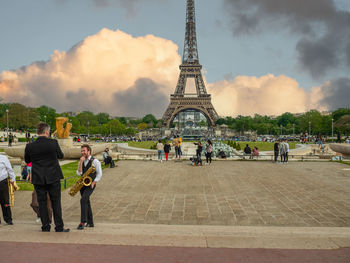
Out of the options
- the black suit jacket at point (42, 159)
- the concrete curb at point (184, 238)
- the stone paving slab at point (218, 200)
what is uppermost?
the black suit jacket at point (42, 159)

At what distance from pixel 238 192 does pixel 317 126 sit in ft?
236

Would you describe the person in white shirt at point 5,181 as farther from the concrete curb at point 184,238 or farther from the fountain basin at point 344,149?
the fountain basin at point 344,149

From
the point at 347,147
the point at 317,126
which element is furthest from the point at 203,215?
the point at 317,126

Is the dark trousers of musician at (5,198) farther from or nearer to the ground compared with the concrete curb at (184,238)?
farther from the ground

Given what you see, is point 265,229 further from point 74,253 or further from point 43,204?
point 43,204

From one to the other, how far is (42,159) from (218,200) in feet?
18.6

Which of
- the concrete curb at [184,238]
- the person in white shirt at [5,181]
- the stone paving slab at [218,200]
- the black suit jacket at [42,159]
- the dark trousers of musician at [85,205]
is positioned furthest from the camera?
the stone paving slab at [218,200]

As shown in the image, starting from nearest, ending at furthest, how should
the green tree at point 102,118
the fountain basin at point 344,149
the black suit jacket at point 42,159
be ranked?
the black suit jacket at point 42,159
the fountain basin at point 344,149
the green tree at point 102,118

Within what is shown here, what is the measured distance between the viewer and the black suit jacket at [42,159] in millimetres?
5301

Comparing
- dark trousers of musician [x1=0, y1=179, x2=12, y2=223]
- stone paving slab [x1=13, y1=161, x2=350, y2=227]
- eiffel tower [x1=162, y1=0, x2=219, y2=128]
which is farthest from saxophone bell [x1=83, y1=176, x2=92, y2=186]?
eiffel tower [x1=162, y1=0, x2=219, y2=128]

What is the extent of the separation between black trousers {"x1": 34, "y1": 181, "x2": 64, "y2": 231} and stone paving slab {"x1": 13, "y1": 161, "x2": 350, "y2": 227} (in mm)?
1657

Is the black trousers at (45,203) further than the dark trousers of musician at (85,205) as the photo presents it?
No

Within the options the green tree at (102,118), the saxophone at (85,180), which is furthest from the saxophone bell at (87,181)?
the green tree at (102,118)

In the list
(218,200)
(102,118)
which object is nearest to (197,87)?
(102,118)
